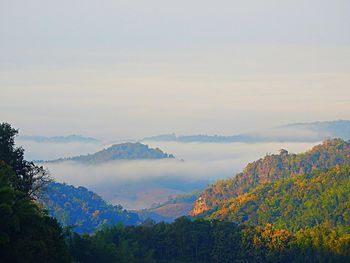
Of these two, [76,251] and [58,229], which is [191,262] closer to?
[76,251]

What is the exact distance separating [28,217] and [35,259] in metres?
2.95

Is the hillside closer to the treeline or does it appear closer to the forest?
the forest

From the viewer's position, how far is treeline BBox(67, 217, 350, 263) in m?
111

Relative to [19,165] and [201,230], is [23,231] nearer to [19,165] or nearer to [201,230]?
[19,165]

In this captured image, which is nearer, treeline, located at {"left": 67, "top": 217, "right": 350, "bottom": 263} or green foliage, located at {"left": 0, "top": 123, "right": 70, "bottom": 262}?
green foliage, located at {"left": 0, "top": 123, "right": 70, "bottom": 262}

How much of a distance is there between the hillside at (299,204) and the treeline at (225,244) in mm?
44788

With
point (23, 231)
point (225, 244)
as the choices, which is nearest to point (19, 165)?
point (23, 231)

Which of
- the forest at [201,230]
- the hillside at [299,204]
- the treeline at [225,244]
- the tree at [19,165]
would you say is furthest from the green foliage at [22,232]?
the hillside at [299,204]

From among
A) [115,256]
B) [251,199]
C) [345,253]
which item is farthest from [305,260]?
[251,199]

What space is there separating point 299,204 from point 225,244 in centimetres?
6606

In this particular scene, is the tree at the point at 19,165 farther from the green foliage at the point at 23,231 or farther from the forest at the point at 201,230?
the green foliage at the point at 23,231

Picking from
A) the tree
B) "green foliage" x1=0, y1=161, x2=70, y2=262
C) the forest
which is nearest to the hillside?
the forest

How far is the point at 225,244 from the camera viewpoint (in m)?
117

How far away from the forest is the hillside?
0.73 feet
